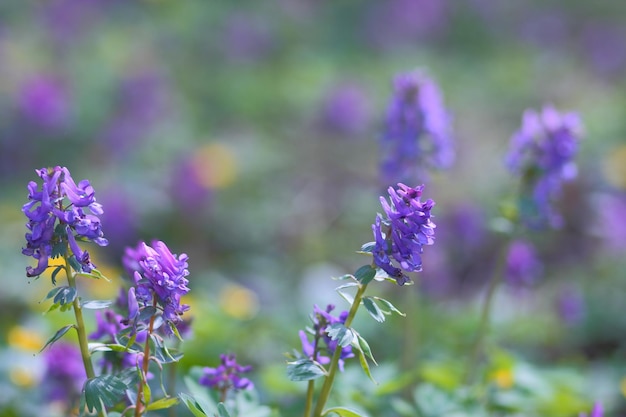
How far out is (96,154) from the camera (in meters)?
7.33

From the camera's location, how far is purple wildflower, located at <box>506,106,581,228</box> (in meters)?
3.19

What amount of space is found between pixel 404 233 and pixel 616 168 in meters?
5.80

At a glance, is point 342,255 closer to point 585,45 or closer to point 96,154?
point 96,154

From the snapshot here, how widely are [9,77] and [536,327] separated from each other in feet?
21.0

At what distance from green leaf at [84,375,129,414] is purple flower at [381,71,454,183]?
1869mm

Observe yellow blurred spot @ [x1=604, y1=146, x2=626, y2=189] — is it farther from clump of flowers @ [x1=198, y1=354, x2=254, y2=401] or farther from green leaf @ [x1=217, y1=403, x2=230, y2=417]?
green leaf @ [x1=217, y1=403, x2=230, y2=417]

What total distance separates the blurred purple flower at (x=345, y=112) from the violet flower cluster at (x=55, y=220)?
582 centimetres

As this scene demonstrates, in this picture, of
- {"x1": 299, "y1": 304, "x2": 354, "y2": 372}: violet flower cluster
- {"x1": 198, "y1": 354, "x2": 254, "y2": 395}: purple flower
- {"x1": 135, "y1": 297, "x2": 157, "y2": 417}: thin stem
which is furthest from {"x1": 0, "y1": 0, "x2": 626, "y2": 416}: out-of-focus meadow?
{"x1": 299, "y1": 304, "x2": 354, "y2": 372}: violet flower cluster

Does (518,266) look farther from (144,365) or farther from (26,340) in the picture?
(144,365)

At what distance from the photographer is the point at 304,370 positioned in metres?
1.93

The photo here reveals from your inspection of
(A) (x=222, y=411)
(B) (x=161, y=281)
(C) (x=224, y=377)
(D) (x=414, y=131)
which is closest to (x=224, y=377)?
(C) (x=224, y=377)

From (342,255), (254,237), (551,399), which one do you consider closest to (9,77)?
(254,237)

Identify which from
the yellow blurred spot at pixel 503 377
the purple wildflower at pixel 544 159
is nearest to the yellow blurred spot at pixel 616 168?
→ the purple wildflower at pixel 544 159

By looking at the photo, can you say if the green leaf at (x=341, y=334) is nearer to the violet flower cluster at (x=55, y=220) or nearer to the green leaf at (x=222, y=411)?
the green leaf at (x=222, y=411)
